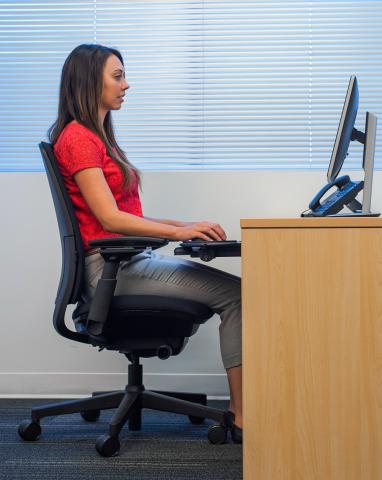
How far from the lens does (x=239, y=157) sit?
9.98 ft

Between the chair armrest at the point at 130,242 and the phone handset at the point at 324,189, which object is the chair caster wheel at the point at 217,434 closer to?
the chair armrest at the point at 130,242

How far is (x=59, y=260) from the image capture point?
3055 mm

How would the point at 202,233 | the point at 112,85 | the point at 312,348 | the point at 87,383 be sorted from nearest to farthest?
the point at 312,348
the point at 202,233
the point at 112,85
the point at 87,383

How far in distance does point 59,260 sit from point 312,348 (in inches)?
68.0

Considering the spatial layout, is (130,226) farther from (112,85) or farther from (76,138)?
(112,85)

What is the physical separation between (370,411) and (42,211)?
192 cm

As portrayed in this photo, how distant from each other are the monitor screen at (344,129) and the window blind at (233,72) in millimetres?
934

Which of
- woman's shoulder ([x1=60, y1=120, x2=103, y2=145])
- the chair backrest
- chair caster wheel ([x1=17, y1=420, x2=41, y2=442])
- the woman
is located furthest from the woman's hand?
chair caster wheel ([x1=17, y1=420, x2=41, y2=442])

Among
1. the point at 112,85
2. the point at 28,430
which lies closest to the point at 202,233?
the point at 112,85

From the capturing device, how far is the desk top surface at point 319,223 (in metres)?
1.56

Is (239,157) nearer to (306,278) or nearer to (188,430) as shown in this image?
(188,430)

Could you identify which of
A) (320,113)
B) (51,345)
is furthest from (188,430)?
(320,113)

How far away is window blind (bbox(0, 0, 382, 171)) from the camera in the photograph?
302 cm

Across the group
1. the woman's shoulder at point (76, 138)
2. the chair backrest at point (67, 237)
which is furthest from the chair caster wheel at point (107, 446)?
the woman's shoulder at point (76, 138)
